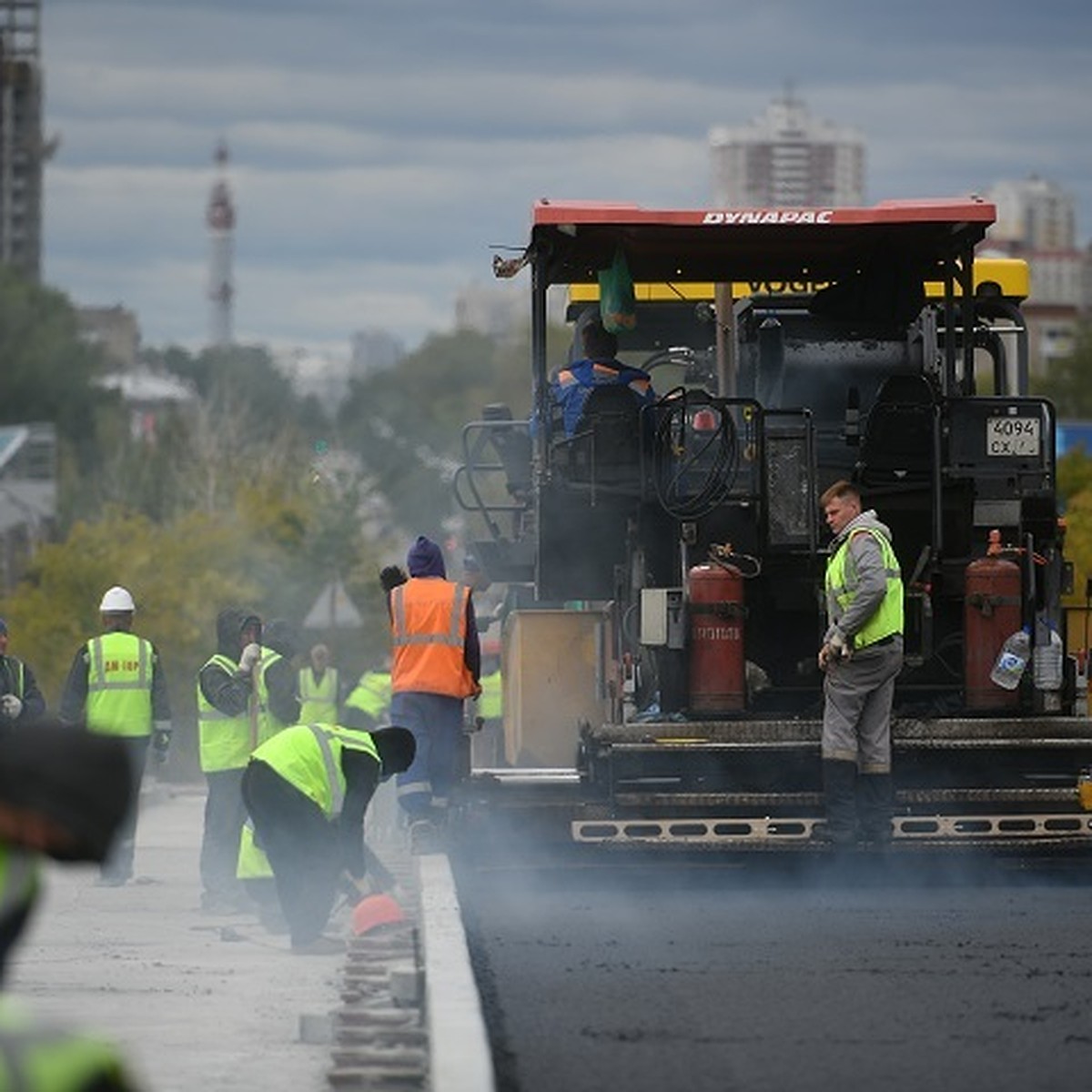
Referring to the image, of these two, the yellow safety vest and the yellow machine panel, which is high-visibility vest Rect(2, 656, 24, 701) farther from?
the yellow machine panel

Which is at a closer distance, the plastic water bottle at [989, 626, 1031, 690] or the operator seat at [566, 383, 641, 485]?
the plastic water bottle at [989, 626, 1031, 690]

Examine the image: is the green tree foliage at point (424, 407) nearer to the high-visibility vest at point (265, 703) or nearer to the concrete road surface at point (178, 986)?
the high-visibility vest at point (265, 703)

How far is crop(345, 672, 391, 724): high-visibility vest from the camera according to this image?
986 inches

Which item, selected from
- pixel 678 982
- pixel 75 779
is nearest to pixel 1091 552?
pixel 678 982

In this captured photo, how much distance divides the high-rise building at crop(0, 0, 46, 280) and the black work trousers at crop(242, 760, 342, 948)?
572 feet

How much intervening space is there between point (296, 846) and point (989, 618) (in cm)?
336

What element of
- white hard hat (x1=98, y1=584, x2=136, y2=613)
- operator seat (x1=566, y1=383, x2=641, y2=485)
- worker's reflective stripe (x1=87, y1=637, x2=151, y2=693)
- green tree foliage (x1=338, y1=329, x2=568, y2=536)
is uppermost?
green tree foliage (x1=338, y1=329, x2=568, y2=536)

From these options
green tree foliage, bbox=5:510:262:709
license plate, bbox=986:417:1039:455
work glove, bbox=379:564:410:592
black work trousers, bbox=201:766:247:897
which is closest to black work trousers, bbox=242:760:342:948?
black work trousers, bbox=201:766:247:897

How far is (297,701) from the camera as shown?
Result: 1608 centimetres

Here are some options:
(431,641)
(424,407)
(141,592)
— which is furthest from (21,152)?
(431,641)

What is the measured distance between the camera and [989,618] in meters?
13.5

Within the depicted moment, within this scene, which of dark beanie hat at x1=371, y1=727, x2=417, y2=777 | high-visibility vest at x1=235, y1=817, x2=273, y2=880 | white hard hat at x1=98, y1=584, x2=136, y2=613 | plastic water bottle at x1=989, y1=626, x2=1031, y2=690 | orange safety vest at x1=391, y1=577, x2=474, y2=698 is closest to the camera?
dark beanie hat at x1=371, y1=727, x2=417, y2=777

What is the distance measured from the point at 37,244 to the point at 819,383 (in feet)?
581

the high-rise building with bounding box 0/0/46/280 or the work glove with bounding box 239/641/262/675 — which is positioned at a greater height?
the high-rise building with bounding box 0/0/46/280
